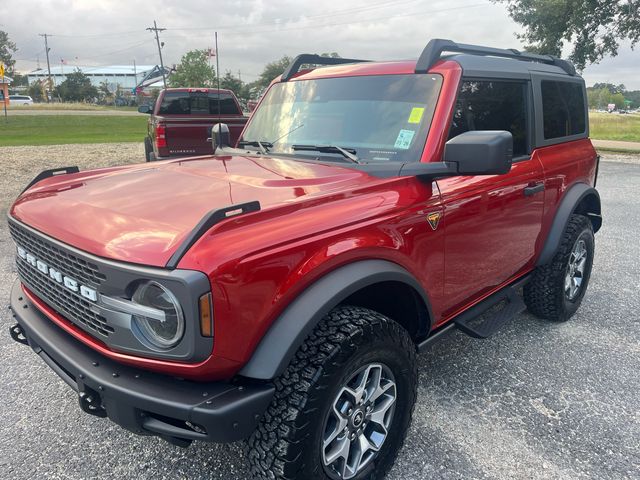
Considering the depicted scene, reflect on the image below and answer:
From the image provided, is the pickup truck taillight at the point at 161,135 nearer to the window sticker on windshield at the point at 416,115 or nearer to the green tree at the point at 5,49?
the window sticker on windshield at the point at 416,115

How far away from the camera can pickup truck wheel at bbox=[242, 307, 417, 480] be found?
1.90m

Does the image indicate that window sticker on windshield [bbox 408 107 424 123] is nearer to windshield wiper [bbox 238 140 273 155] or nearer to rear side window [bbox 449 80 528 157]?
rear side window [bbox 449 80 528 157]

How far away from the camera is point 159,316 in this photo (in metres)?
1.73

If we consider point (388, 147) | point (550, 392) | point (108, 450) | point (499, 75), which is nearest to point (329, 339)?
point (388, 147)

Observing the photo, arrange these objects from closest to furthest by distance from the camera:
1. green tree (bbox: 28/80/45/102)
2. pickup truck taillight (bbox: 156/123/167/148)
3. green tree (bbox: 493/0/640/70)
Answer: pickup truck taillight (bbox: 156/123/167/148), green tree (bbox: 493/0/640/70), green tree (bbox: 28/80/45/102)

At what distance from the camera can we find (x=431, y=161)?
266 cm

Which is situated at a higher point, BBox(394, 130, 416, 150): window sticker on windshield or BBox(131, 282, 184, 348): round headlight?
A: BBox(394, 130, 416, 150): window sticker on windshield

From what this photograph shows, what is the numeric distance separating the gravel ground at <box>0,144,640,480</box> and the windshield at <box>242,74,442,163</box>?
1.52 meters

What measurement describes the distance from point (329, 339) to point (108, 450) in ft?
4.69

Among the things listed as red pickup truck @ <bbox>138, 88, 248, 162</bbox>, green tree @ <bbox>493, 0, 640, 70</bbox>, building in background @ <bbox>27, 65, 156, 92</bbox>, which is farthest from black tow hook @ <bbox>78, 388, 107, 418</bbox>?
A: building in background @ <bbox>27, 65, 156, 92</bbox>

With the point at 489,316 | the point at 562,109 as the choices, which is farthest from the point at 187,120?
the point at 489,316

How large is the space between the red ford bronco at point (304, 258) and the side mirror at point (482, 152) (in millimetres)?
10

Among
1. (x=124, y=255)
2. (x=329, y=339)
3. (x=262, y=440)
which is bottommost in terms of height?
(x=262, y=440)

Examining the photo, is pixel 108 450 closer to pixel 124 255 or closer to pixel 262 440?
pixel 262 440
